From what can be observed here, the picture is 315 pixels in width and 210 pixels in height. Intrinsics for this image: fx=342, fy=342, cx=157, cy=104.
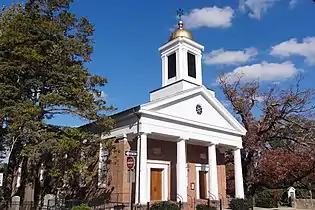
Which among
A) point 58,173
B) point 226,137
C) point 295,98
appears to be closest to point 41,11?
point 58,173

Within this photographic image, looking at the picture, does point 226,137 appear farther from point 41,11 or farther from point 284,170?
point 41,11

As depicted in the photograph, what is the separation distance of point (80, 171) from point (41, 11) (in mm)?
9362

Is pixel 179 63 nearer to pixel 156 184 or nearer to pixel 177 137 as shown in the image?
pixel 177 137

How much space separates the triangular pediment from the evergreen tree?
4.13 m

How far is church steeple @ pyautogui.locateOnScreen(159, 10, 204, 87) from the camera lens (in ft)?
86.1

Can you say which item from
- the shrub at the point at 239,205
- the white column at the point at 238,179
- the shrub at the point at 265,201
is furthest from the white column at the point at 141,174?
the shrub at the point at 265,201

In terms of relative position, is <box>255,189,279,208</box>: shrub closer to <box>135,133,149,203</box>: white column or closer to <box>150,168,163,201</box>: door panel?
<box>150,168,163,201</box>: door panel

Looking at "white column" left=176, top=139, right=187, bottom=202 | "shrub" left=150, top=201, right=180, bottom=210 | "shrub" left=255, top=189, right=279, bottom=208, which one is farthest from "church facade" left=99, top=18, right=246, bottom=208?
"shrub" left=255, top=189, right=279, bottom=208

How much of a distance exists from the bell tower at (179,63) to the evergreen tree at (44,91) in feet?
25.6

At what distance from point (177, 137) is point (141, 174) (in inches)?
155

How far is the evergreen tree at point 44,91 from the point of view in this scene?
16.7m

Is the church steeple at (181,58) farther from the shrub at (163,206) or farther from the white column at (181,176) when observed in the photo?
the shrub at (163,206)

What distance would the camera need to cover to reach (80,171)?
58.5 feet

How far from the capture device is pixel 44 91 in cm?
1884
